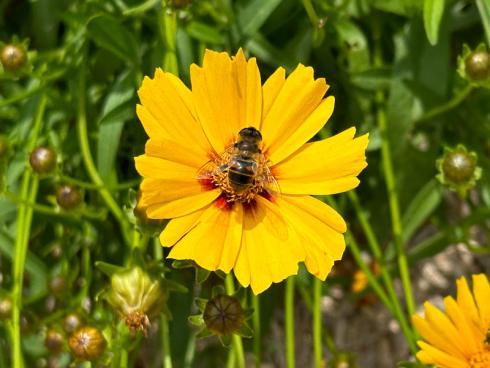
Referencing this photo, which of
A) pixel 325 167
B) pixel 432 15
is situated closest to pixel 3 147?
pixel 325 167

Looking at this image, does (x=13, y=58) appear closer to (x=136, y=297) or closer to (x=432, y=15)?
(x=136, y=297)

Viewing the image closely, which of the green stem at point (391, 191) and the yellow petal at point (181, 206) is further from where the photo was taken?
the green stem at point (391, 191)

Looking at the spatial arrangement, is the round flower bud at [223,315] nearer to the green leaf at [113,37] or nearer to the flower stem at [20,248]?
the flower stem at [20,248]

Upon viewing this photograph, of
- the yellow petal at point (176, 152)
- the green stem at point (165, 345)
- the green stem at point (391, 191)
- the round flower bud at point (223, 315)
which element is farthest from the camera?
the green stem at point (391, 191)

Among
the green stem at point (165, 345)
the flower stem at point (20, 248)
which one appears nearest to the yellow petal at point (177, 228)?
the green stem at point (165, 345)

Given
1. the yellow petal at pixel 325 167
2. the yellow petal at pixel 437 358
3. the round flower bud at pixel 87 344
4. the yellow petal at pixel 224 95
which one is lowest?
the yellow petal at pixel 437 358

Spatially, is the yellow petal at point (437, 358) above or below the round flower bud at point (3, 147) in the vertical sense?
below

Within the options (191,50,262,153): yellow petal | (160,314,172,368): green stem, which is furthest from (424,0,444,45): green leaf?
(160,314,172,368): green stem

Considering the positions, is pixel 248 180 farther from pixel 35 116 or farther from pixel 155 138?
pixel 35 116
